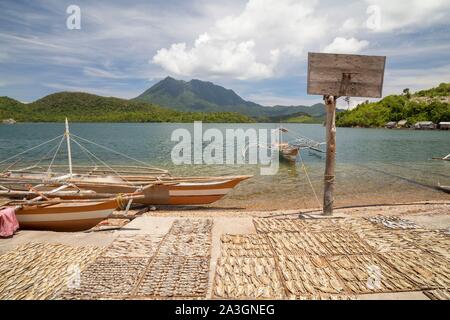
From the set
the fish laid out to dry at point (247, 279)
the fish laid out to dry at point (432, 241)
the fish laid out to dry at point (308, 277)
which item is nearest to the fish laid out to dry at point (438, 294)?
the fish laid out to dry at point (308, 277)

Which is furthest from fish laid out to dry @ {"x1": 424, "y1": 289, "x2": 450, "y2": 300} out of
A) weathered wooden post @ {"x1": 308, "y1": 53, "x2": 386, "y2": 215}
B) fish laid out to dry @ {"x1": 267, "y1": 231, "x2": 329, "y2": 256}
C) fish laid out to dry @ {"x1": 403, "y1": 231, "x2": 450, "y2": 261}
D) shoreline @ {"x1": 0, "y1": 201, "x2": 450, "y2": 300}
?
weathered wooden post @ {"x1": 308, "y1": 53, "x2": 386, "y2": 215}

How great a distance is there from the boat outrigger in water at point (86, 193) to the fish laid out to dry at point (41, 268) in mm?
2058

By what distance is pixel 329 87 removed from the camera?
8758mm

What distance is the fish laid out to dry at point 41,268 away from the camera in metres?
5.10

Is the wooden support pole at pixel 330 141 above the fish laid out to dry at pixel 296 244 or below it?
above

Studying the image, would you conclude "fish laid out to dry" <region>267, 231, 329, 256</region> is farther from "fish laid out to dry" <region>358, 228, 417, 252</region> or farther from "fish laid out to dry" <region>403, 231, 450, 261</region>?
"fish laid out to dry" <region>403, 231, 450, 261</region>

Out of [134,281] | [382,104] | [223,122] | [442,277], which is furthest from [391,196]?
[223,122]

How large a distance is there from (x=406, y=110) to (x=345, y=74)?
145045mm

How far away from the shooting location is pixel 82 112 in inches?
7077

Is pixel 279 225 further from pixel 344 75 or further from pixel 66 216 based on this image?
pixel 66 216

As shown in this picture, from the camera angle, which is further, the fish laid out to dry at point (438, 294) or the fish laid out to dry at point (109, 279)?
the fish laid out to dry at point (109, 279)

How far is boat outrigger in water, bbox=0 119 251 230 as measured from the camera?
9.14 metres

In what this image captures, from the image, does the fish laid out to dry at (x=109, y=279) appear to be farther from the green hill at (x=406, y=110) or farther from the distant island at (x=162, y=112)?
the green hill at (x=406, y=110)

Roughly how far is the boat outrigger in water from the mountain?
170m
